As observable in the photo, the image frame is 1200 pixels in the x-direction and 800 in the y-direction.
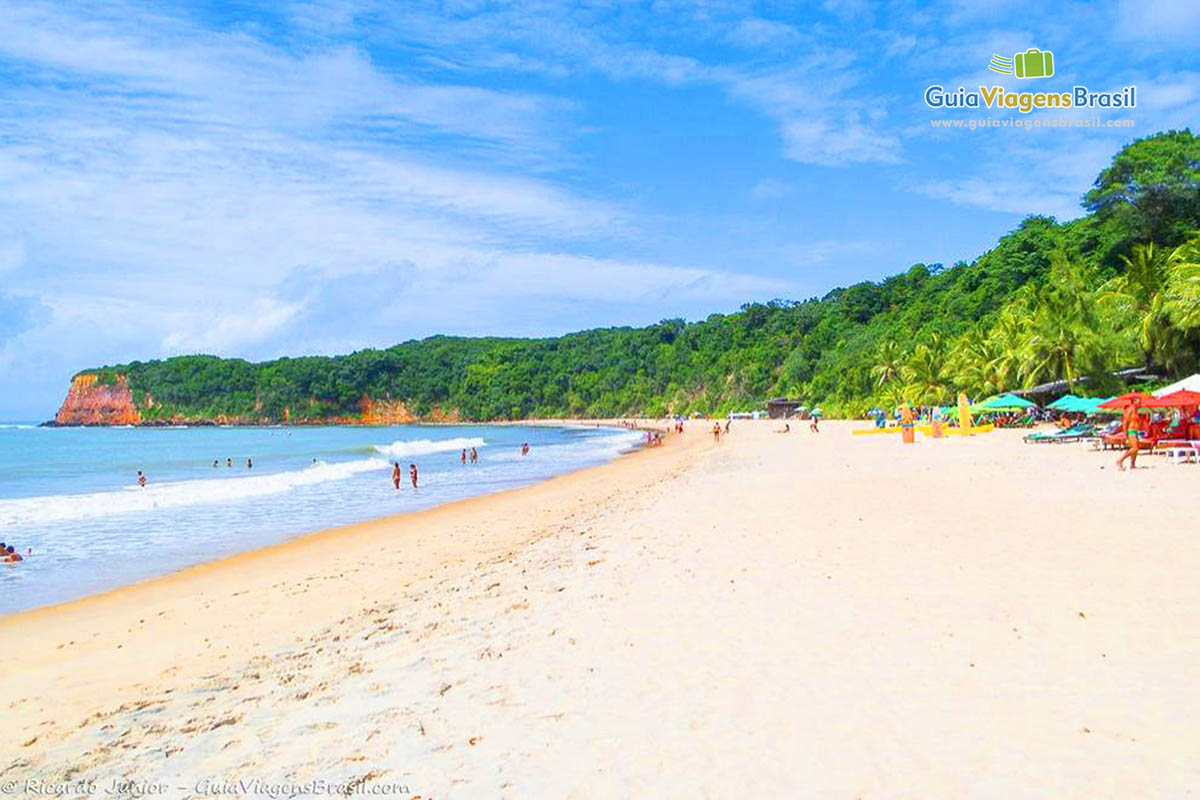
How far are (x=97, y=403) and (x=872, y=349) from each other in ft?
591

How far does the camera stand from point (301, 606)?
9500 millimetres

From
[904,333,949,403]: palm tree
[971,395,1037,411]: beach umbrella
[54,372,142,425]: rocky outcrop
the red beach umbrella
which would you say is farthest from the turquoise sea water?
[54,372,142,425]: rocky outcrop

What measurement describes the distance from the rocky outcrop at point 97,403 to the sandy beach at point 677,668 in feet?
643

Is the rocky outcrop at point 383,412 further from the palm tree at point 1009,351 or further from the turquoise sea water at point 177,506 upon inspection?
the palm tree at point 1009,351

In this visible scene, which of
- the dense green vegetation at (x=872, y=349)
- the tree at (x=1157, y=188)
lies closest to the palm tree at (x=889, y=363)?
the dense green vegetation at (x=872, y=349)

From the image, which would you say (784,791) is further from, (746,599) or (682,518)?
(682,518)

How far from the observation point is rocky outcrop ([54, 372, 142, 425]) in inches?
7003

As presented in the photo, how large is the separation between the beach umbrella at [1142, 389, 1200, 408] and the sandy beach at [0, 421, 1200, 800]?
1110cm

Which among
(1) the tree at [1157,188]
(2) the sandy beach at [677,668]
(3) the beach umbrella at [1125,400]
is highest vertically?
(1) the tree at [1157,188]

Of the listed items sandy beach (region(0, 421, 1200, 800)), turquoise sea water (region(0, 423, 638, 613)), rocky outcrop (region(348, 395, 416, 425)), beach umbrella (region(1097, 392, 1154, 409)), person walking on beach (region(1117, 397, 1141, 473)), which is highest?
rocky outcrop (region(348, 395, 416, 425))

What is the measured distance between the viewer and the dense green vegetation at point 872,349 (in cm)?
3809

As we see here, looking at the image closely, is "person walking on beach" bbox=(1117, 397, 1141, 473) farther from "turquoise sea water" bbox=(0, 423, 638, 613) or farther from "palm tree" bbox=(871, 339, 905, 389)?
"palm tree" bbox=(871, 339, 905, 389)

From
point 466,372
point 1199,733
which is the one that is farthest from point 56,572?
point 466,372

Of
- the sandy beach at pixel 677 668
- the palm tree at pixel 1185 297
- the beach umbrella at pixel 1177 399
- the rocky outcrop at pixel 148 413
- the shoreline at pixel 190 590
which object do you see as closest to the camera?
the sandy beach at pixel 677 668
